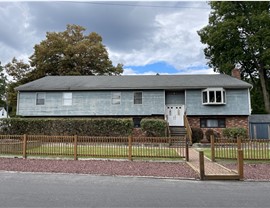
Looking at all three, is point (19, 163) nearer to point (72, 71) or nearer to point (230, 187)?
point (230, 187)

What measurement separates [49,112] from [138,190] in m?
19.0

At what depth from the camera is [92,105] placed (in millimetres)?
23297

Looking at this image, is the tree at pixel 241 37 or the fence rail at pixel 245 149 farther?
the tree at pixel 241 37

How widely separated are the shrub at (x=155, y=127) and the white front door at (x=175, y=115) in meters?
3.58

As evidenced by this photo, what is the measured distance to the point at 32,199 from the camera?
18.8 feet

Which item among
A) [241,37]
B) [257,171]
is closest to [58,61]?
[241,37]

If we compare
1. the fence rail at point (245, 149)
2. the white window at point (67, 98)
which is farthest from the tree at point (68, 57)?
the fence rail at point (245, 149)

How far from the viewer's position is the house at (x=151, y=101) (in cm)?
2238

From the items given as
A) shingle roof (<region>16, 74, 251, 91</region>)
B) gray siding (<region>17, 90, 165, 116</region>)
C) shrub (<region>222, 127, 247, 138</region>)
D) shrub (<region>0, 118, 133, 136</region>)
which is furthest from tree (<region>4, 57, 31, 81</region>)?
shrub (<region>222, 127, 247, 138</region>)

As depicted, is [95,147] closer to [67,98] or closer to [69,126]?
[69,126]

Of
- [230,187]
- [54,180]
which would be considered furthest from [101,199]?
[230,187]

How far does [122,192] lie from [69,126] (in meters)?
15.3

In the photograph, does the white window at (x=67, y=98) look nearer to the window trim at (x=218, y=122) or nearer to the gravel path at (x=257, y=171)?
the window trim at (x=218, y=122)

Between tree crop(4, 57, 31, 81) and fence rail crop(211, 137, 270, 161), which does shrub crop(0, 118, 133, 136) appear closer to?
fence rail crop(211, 137, 270, 161)
